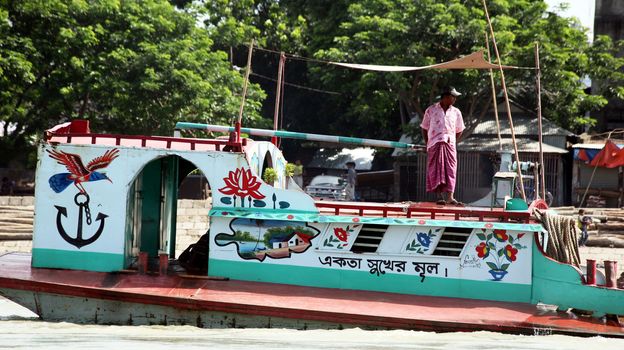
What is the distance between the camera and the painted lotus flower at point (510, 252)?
8.98 meters

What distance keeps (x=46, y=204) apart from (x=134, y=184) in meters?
0.99

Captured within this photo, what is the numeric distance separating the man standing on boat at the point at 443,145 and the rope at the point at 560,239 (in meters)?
1.25

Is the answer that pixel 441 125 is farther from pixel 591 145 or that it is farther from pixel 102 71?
pixel 591 145

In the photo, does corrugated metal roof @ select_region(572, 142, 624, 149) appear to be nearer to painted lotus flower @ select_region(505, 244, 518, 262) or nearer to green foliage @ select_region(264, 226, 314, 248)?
painted lotus flower @ select_region(505, 244, 518, 262)

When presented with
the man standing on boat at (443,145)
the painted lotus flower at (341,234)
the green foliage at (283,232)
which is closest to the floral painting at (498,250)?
the man standing on boat at (443,145)

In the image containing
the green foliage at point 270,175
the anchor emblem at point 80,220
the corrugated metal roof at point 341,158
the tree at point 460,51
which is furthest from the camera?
the corrugated metal roof at point 341,158

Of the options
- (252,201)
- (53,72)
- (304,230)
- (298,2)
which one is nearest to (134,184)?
(252,201)

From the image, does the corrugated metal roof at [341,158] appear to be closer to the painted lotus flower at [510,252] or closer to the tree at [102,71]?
the tree at [102,71]

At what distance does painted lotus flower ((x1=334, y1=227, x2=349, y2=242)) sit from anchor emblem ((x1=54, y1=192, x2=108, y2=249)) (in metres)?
2.54

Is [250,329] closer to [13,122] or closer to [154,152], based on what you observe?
[154,152]

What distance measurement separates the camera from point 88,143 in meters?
9.56

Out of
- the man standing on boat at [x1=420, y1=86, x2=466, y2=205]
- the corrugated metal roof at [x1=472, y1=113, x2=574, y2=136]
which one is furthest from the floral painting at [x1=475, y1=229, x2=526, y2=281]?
the corrugated metal roof at [x1=472, y1=113, x2=574, y2=136]

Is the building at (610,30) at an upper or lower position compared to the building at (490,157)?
upper

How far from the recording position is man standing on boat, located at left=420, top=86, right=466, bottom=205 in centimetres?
1002
